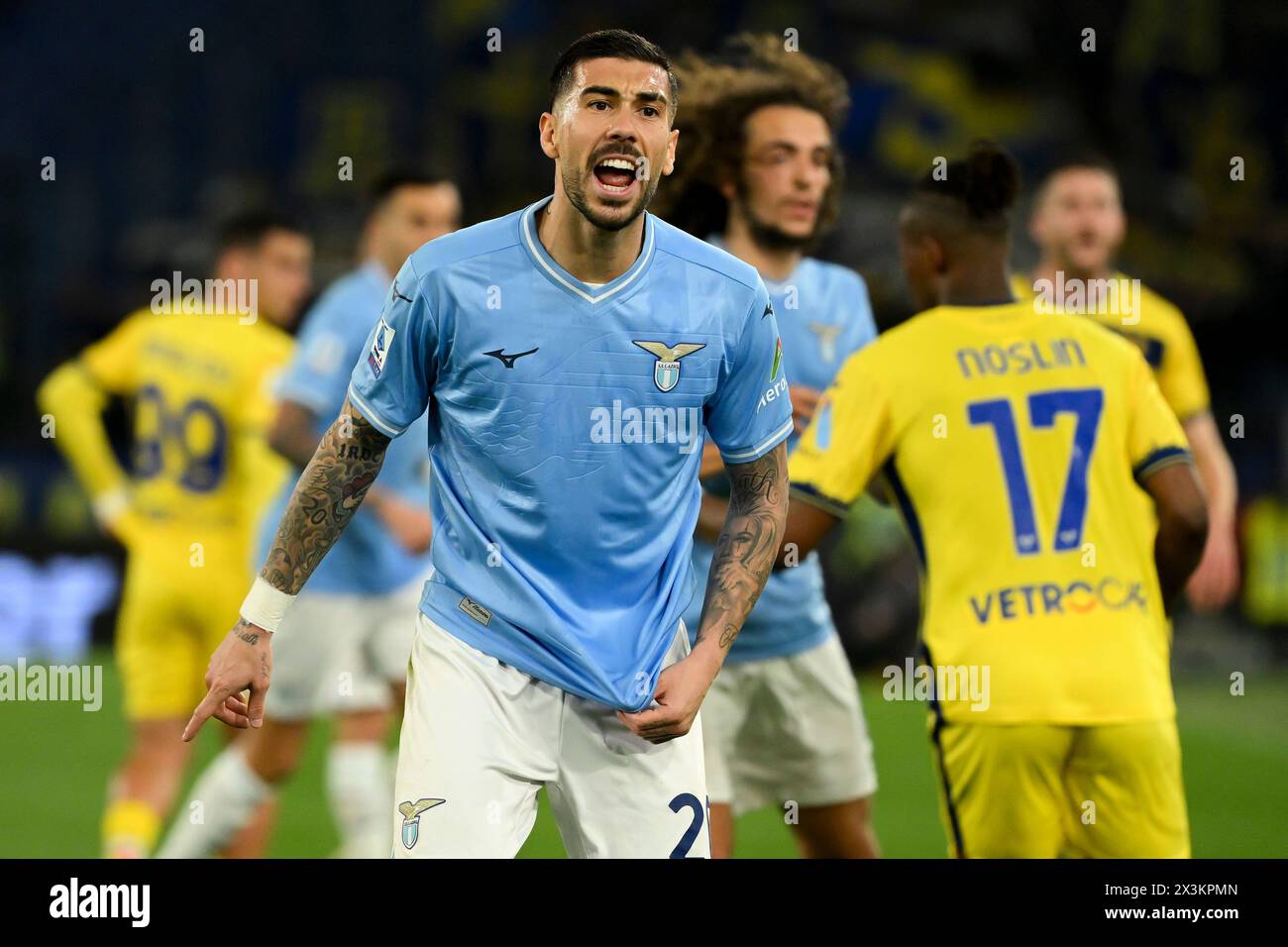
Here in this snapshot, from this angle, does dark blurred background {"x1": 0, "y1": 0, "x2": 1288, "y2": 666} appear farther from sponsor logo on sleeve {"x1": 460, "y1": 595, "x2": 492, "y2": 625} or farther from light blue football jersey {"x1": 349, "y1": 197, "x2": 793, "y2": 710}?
sponsor logo on sleeve {"x1": 460, "y1": 595, "x2": 492, "y2": 625}

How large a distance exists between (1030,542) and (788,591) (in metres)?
1.17

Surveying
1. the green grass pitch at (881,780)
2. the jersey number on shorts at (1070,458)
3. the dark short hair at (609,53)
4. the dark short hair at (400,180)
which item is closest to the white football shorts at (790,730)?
the jersey number on shorts at (1070,458)

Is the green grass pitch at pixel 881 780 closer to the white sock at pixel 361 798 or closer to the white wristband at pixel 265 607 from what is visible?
the white sock at pixel 361 798

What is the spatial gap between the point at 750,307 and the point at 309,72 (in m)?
15.2

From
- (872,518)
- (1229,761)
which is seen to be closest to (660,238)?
(1229,761)

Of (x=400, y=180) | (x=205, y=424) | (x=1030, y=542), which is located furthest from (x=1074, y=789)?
(x=205, y=424)

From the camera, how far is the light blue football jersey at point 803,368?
17.5 feet

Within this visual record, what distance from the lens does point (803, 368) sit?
5.45 meters

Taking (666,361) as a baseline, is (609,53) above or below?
above

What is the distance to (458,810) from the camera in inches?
146

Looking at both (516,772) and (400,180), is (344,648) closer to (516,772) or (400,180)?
(400,180)

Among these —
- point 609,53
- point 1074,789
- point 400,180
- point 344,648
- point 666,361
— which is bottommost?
point 1074,789

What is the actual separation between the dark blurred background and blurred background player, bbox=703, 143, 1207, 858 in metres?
11.3

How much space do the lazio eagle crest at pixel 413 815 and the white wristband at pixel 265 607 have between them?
47 cm
